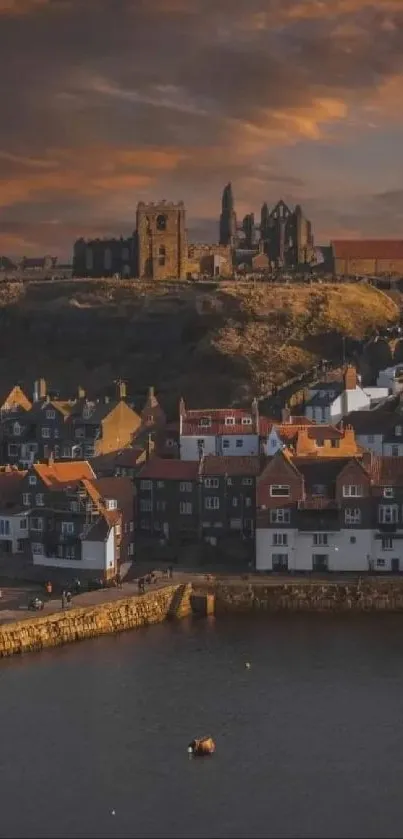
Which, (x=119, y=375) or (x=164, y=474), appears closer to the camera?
(x=164, y=474)

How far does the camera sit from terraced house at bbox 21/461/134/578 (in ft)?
189

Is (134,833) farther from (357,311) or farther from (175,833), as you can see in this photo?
(357,311)

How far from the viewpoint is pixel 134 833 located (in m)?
33.6

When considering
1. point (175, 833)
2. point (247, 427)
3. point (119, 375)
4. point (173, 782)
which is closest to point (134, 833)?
point (175, 833)

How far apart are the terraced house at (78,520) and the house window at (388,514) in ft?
36.9

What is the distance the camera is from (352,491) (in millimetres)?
58312

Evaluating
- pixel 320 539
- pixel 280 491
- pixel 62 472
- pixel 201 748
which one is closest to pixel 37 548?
pixel 62 472

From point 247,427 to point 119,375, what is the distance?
104 feet

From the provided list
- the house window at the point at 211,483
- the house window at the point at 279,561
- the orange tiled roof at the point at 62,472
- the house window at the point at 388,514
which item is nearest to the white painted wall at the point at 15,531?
the orange tiled roof at the point at 62,472

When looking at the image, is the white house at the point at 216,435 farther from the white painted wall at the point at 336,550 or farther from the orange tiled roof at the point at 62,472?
the white painted wall at the point at 336,550

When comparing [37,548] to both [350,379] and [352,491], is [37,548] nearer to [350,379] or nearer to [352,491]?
[352,491]

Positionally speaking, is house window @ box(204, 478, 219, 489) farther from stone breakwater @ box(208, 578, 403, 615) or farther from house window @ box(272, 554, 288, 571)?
stone breakwater @ box(208, 578, 403, 615)

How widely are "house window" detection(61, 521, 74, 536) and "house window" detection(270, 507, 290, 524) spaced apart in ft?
28.0

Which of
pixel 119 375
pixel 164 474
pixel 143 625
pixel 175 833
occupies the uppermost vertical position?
pixel 119 375
